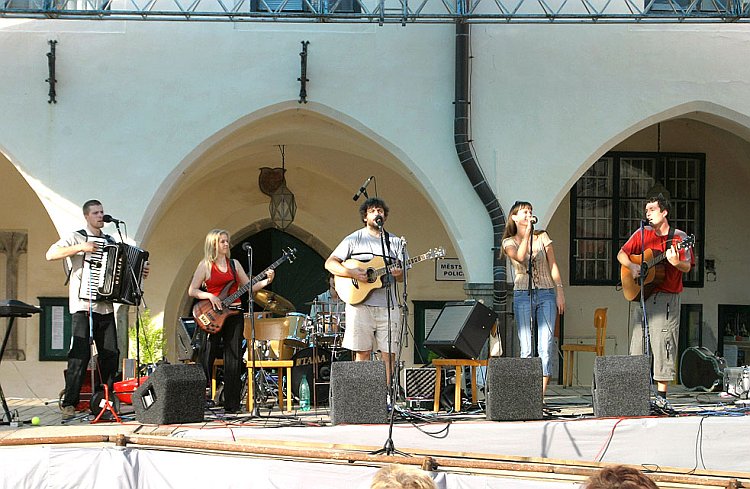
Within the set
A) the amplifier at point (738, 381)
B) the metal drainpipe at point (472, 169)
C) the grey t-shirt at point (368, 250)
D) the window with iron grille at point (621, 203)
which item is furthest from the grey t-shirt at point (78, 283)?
the window with iron grille at point (621, 203)

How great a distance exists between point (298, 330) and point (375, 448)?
3.29 meters

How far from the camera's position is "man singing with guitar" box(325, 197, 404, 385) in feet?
28.2

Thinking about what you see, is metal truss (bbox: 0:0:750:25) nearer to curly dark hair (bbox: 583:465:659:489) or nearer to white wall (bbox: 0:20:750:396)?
white wall (bbox: 0:20:750:396)

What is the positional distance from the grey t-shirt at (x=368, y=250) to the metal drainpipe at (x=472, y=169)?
216cm

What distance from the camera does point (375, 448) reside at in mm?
6781

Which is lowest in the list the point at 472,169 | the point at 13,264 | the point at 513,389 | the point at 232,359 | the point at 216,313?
the point at 513,389

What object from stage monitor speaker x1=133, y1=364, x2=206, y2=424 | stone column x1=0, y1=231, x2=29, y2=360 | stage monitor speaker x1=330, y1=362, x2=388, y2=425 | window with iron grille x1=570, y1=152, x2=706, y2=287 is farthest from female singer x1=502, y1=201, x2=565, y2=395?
stone column x1=0, y1=231, x2=29, y2=360

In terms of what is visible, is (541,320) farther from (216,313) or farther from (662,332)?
(216,313)

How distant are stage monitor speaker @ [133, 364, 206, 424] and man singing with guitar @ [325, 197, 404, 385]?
4.21ft

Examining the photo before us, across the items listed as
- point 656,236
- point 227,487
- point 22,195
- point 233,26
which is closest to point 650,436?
point 656,236

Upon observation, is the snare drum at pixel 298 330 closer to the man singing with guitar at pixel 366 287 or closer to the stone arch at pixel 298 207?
the man singing with guitar at pixel 366 287

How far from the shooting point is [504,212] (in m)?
10.8

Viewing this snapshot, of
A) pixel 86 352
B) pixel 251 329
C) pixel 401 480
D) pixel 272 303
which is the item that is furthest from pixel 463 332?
pixel 401 480

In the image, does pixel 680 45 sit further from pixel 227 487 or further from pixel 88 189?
pixel 227 487
